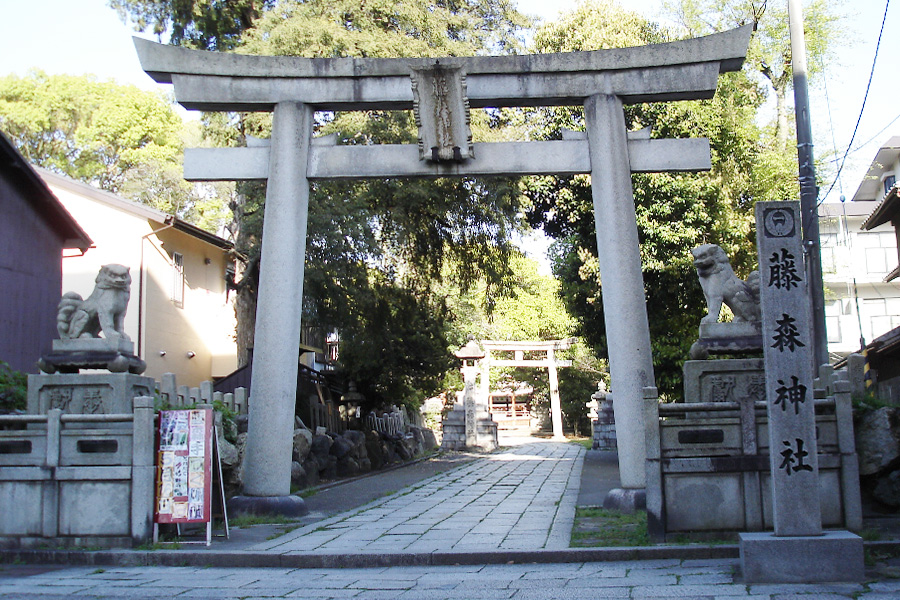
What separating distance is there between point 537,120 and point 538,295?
24.7m

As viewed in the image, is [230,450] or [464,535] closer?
[464,535]

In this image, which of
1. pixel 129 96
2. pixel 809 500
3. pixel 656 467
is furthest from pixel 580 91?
pixel 129 96

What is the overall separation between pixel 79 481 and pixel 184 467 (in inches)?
46.1

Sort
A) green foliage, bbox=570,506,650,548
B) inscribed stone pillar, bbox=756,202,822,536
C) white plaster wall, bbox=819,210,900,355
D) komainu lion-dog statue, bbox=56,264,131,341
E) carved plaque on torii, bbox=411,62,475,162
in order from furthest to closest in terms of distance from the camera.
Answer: white plaster wall, bbox=819,210,900,355, carved plaque on torii, bbox=411,62,475,162, komainu lion-dog statue, bbox=56,264,131,341, green foliage, bbox=570,506,650,548, inscribed stone pillar, bbox=756,202,822,536

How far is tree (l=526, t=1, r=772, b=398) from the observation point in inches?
717

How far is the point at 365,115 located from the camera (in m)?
18.9

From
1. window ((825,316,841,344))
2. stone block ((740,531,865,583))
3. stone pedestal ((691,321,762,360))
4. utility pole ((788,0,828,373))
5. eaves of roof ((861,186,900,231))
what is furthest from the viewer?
window ((825,316,841,344))

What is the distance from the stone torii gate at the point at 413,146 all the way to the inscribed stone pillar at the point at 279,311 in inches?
0.6

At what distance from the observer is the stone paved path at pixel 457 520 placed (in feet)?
30.0

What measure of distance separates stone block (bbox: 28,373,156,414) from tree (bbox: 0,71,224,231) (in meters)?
23.8

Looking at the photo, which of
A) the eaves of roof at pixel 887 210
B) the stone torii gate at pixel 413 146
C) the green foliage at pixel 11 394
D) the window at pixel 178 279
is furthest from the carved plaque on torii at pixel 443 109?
the window at pixel 178 279

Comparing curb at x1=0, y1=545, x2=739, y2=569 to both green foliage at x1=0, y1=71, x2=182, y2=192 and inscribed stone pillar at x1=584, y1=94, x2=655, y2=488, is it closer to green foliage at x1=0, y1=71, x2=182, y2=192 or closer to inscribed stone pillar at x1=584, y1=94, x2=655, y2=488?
inscribed stone pillar at x1=584, y1=94, x2=655, y2=488

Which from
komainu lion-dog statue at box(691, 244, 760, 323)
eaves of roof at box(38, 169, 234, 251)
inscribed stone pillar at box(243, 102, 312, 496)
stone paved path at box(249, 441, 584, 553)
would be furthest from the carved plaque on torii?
eaves of roof at box(38, 169, 234, 251)

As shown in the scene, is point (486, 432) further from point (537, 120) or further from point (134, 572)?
point (134, 572)
